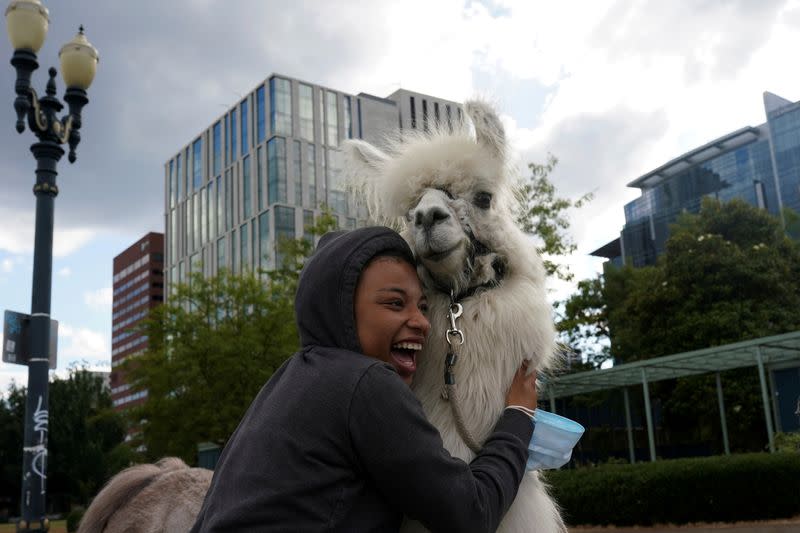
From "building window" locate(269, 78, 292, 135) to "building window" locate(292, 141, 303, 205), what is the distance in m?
1.54

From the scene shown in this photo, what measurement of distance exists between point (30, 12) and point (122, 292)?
15571cm

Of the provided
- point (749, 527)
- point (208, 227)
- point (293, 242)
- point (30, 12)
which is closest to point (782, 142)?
point (208, 227)

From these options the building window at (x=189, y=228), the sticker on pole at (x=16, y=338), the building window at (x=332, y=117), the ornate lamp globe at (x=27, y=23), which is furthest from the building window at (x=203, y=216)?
the sticker on pole at (x=16, y=338)

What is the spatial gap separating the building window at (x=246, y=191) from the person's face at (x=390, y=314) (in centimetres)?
6905

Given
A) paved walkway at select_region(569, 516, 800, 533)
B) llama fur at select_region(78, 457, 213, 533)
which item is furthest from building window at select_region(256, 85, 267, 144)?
llama fur at select_region(78, 457, 213, 533)

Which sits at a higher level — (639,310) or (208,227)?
(208,227)

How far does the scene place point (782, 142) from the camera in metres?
72.9

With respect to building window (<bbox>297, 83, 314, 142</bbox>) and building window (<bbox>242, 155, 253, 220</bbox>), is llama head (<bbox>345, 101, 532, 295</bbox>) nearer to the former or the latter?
building window (<bbox>297, 83, 314, 142</bbox>)

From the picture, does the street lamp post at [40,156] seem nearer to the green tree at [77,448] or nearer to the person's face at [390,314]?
the person's face at [390,314]

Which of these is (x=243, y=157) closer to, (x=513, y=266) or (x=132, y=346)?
(x=513, y=266)

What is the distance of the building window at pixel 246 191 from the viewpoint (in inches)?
2763

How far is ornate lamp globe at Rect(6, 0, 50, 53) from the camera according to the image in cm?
849

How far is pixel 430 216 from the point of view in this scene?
7.66 feet

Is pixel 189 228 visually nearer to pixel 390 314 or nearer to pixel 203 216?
pixel 203 216
